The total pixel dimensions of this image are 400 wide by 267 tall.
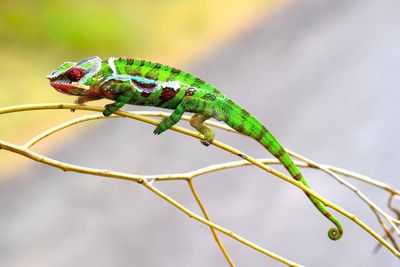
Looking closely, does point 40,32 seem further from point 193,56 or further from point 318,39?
point 318,39

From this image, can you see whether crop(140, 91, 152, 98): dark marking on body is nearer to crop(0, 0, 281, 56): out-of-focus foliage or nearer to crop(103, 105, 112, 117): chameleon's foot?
crop(103, 105, 112, 117): chameleon's foot

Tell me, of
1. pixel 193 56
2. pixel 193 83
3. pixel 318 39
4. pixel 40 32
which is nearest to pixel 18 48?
pixel 40 32

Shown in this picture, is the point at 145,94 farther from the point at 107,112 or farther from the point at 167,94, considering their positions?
the point at 107,112

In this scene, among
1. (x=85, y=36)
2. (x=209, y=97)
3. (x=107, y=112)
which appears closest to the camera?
(x=107, y=112)

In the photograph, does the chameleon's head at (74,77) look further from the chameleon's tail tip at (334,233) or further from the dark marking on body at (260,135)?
the chameleon's tail tip at (334,233)

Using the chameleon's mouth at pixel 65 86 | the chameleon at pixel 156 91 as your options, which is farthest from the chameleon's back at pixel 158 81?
the chameleon's mouth at pixel 65 86

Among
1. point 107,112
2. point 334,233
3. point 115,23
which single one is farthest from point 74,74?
point 115,23
